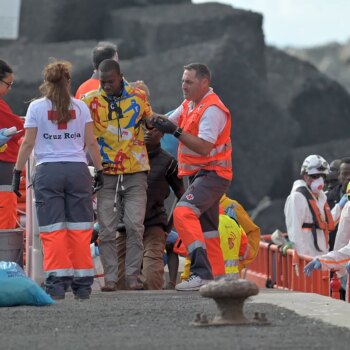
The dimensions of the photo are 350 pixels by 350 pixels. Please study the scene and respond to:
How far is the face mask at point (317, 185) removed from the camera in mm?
16969

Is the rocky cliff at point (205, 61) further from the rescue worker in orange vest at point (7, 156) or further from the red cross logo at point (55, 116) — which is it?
the red cross logo at point (55, 116)

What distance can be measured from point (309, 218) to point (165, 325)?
6682mm

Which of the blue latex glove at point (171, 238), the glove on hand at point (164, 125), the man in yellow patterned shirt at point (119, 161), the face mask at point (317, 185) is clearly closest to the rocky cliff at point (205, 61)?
the face mask at point (317, 185)

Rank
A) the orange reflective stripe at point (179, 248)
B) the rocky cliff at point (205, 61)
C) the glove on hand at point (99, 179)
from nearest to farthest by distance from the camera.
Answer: the glove on hand at point (99, 179) < the orange reflective stripe at point (179, 248) < the rocky cliff at point (205, 61)

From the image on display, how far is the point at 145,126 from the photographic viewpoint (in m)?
13.6

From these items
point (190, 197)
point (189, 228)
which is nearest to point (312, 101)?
point (190, 197)

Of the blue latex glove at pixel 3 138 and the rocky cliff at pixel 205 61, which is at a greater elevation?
the rocky cliff at pixel 205 61

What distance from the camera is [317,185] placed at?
55.7 feet

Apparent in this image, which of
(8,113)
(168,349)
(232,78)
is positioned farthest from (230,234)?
(232,78)

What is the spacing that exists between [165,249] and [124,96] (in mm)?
2383

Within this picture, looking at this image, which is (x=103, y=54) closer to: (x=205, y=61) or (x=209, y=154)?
(x=209, y=154)

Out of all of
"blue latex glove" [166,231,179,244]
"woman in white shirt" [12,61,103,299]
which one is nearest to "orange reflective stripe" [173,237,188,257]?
"blue latex glove" [166,231,179,244]

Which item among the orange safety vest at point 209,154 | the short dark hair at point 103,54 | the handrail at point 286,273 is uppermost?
the short dark hair at point 103,54

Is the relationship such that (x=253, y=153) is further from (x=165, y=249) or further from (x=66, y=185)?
(x=66, y=185)
